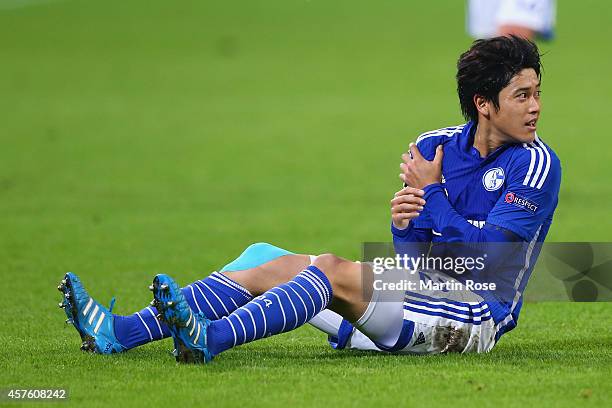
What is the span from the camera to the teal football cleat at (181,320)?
5660mm

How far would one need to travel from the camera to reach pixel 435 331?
626 cm

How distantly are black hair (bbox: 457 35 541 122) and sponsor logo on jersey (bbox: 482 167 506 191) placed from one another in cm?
32

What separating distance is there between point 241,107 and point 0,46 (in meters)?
12.2

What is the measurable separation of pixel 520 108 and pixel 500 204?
51 cm

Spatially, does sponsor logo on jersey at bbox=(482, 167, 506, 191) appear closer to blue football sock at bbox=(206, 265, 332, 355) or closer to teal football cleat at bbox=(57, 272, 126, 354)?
blue football sock at bbox=(206, 265, 332, 355)

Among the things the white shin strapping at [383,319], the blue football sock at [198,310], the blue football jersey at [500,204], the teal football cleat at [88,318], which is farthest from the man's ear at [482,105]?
the teal football cleat at [88,318]

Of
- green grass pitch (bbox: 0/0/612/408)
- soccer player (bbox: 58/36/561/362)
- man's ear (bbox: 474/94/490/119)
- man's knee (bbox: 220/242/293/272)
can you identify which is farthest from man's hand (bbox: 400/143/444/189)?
green grass pitch (bbox: 0/0/612/408)

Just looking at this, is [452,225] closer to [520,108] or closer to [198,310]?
[520,108]

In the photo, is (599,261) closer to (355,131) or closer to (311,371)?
(311,371)

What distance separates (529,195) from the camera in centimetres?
629

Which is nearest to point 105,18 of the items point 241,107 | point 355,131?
point 241,107

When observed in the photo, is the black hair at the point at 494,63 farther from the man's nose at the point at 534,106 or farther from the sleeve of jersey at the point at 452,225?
the sleeve of jersey at the point at 452,225

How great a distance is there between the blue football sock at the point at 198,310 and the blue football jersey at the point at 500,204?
0.90 m

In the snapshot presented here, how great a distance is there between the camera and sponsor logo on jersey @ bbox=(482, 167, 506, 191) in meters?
6.47
